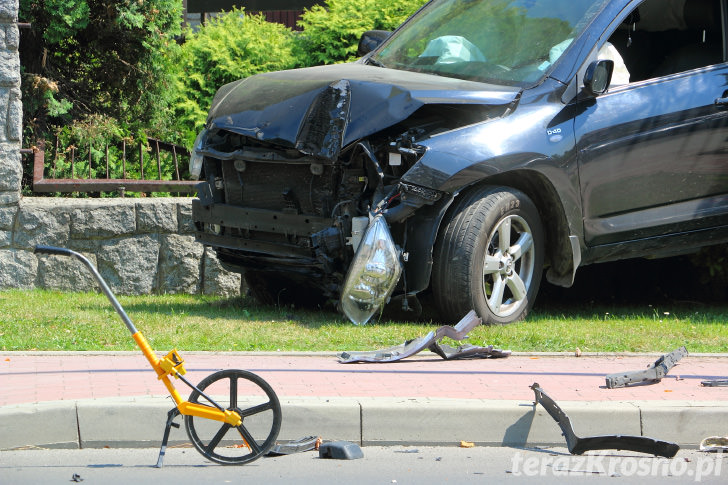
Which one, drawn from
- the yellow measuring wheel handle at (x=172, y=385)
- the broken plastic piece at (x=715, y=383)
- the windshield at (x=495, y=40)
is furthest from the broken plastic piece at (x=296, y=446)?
the windshield at (x=495, y=40)

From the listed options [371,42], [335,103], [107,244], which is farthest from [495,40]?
[107,244]

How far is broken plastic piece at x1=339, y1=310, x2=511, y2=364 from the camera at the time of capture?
609 cm

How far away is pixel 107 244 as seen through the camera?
28.6 feet

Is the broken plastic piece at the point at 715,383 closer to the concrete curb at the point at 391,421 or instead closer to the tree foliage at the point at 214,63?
the concrete curb at the point at 391,421

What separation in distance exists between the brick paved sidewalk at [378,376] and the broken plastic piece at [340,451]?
18.4 inches

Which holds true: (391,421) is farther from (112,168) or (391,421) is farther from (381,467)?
(112,168)

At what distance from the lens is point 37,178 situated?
355 inches

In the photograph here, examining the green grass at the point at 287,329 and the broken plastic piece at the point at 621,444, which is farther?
the green grass at the point at 287,329

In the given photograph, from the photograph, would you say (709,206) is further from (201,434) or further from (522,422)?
(201,434)

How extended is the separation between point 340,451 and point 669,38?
16.1ft

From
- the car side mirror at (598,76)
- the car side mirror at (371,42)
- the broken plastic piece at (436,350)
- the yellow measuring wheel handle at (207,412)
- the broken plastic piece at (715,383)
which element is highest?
the car side mirror at (371,42)

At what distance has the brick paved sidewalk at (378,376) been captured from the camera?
5266 mm

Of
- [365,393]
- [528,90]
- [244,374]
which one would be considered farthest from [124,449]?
[528,90]

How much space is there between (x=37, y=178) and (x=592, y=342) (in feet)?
15.9
